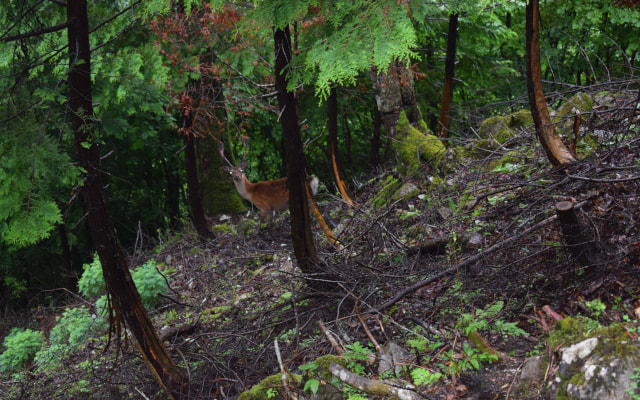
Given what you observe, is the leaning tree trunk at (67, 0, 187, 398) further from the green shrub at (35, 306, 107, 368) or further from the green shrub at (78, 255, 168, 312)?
the green shrub at (78, 255, 168, 312)

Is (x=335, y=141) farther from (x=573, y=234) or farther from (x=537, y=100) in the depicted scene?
(x=573, y=234)

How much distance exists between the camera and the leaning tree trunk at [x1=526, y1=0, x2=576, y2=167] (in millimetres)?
4617

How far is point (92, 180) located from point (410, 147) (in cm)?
599

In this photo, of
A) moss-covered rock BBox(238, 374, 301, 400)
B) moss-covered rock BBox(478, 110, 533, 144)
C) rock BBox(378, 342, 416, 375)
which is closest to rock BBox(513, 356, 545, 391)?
rock BBox(378, 342, 416, 375)

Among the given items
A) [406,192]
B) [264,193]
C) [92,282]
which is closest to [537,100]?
[406,192]

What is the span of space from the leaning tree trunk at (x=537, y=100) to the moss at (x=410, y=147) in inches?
167

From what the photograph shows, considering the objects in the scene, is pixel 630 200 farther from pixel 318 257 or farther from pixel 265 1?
pixel 265 1

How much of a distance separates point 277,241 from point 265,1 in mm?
5913

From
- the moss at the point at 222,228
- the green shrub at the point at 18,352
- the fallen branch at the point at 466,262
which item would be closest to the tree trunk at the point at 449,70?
the moss at the point at 222,228

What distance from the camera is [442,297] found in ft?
16.1

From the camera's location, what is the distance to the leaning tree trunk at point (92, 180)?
4348mm

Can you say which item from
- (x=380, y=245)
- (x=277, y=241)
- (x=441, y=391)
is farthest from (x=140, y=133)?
(x=441, y=391)

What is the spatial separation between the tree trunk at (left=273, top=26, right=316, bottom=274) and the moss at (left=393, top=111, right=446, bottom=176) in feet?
12.9

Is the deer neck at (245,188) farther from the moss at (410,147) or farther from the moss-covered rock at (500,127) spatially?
the moss-covered rock at (500,127)
